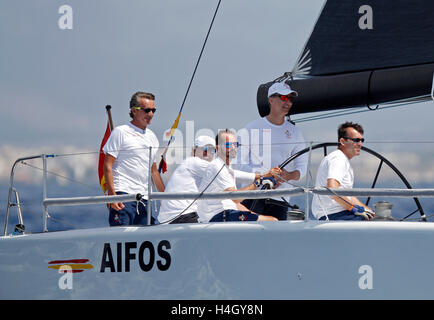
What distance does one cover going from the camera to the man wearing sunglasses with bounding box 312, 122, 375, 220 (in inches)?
263

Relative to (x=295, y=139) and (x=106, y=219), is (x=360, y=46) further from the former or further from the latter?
(x=106, y=219)

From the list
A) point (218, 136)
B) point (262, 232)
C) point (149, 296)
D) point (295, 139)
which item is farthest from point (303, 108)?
point (149, 296)

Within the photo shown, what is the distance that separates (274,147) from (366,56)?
134cm

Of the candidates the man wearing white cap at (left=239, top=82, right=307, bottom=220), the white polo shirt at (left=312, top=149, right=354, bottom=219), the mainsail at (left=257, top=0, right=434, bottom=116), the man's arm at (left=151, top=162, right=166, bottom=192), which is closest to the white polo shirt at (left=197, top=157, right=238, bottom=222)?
the man wearing white cap at (left=239, top=82, right=307, bottom=220)

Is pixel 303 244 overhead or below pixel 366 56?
below

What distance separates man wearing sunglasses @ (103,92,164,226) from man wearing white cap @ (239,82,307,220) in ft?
2.67

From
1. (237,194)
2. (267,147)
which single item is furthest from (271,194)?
(267,147)

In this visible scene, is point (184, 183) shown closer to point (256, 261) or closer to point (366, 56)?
point (256, 261)

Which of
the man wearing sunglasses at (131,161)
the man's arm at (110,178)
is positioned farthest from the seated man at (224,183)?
the man's arm at (110,178)

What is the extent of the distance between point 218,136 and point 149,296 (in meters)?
1.38

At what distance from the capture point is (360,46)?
25.7ft

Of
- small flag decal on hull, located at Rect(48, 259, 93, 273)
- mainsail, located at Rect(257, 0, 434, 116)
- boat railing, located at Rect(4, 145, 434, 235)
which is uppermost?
mainsail, located at Rect(257, 0, 434, 116)

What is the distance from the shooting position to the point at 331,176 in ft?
21.9

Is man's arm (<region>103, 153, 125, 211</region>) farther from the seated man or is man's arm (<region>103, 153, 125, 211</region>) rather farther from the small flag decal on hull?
the seated man
